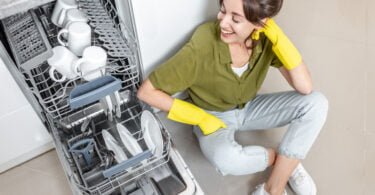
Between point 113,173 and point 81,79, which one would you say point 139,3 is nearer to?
point 81,79

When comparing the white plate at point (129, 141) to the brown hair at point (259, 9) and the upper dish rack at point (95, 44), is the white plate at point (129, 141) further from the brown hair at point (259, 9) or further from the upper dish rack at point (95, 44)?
the brown hair at point (259, 9)

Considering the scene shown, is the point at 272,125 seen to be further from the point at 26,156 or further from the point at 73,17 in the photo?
the point at 26,156

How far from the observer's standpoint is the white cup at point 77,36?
1030 millimetres

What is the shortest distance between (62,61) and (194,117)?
0.42 m

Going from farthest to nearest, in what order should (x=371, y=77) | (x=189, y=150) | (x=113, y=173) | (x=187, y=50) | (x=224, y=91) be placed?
(x=371, y=77) < (x=189, y=150) < (x=224, y=91) < (x=187, y=50) < (x=113, y=173)

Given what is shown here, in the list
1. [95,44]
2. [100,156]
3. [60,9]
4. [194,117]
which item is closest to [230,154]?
[194,117]

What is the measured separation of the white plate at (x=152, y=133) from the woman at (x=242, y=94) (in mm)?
65

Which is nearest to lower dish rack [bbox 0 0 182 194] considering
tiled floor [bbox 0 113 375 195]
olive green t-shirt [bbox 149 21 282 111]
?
olive green t-shirt [bbox 149 21 282 111]

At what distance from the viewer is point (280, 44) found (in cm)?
116

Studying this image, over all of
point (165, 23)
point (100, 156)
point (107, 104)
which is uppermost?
point (165, 23)

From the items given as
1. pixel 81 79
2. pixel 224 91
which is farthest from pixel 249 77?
pixel 81 79

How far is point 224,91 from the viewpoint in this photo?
1249mm

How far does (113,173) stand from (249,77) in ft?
1.61

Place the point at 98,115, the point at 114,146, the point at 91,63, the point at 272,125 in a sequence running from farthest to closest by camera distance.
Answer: the point at 272,125 < the point at 98,115 < the point at 114,146 < the point at 91,63
